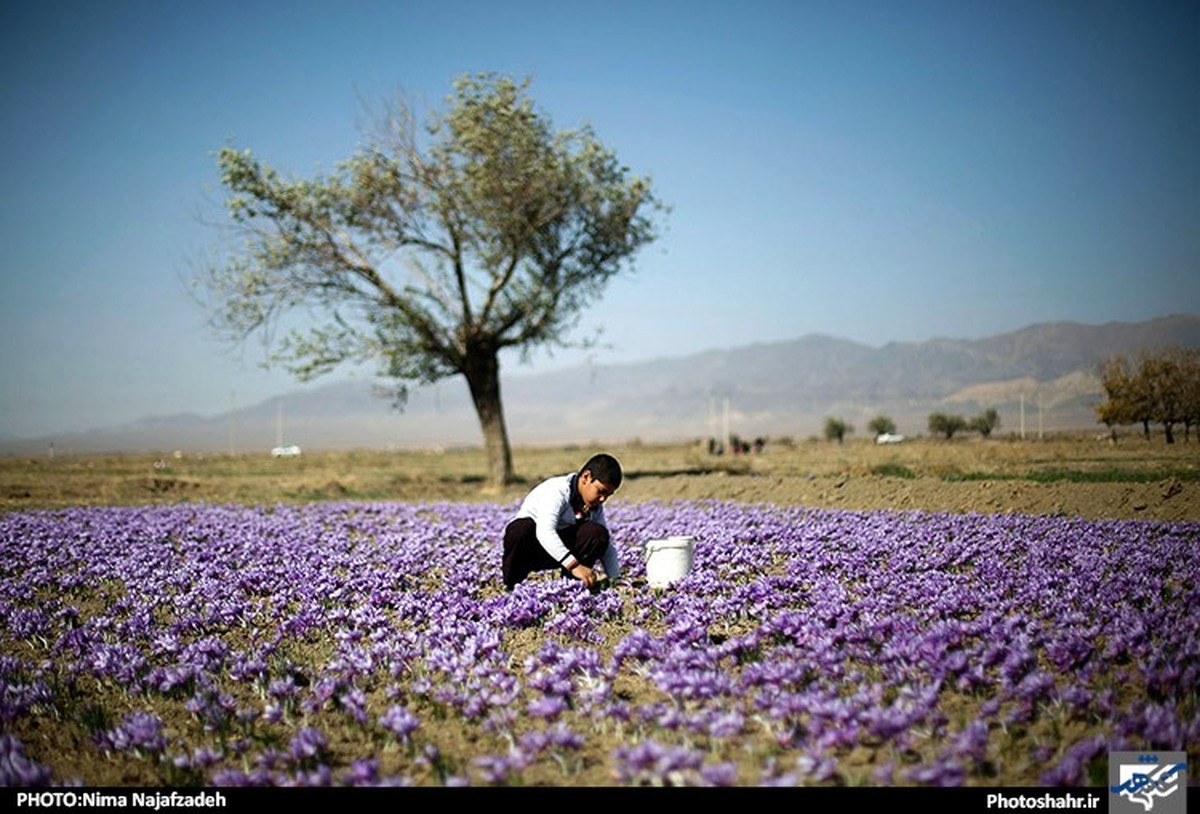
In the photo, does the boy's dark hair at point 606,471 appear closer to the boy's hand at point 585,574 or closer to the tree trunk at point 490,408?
the boy's hand at point 585,574

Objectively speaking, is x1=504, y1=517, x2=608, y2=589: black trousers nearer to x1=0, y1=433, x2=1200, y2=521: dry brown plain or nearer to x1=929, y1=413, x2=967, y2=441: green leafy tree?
x1=0, y1=433, x2=1200, y2=521: dry brown plain

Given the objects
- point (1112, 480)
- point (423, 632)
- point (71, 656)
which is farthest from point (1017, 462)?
point (71, 656)

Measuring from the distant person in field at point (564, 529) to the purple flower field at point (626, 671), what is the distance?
393 millimetres

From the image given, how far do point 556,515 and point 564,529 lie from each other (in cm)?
50

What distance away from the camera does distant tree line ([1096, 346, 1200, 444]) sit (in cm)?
1667

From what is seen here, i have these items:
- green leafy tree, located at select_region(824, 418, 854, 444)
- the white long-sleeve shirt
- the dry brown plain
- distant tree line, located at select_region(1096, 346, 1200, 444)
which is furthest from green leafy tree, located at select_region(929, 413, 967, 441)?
the white long-sleeve shirt

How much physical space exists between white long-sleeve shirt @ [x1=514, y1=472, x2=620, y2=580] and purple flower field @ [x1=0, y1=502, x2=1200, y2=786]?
0.41 m

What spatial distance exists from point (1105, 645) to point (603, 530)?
4739mm

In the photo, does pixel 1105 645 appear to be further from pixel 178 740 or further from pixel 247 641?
pixel 247 641

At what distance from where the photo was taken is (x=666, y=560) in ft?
30.6

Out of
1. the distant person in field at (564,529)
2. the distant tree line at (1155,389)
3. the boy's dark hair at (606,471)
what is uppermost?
the distant tree line at (1155,389)

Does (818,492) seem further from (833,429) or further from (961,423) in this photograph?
(833,429)

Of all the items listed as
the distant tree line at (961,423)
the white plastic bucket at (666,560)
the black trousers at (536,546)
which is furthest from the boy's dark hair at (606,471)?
the distant tree line at (961,423)

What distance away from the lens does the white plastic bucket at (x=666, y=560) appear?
366 inches
